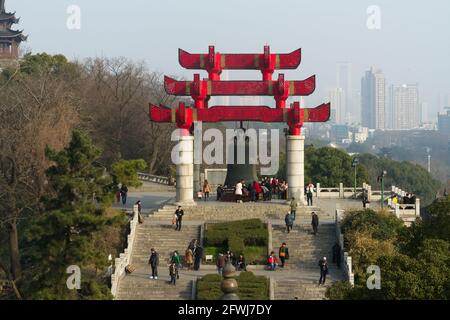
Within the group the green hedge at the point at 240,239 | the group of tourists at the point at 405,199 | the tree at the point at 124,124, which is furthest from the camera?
the tree at the point at 124,124

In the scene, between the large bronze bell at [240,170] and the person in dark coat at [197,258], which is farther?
the large bronze bell at [240,170]

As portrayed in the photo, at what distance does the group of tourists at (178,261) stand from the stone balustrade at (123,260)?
2.92ft

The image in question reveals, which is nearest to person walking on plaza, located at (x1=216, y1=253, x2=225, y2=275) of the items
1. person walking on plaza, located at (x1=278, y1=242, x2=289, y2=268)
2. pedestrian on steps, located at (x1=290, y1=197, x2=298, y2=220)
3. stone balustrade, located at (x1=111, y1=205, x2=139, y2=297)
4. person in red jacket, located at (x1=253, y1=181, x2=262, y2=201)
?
person walking on plaza, located at (x1=278, y1=242, x2=289, y2=268)

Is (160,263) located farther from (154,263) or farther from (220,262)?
(220,262)

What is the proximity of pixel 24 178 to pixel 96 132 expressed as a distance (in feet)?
73.0

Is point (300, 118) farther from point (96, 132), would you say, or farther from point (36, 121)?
point (96, 132)

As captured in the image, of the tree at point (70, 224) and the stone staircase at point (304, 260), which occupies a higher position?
the tree at point (70, 224)

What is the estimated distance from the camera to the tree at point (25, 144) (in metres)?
34.3

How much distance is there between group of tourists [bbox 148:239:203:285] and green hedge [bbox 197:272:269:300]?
0.96 m

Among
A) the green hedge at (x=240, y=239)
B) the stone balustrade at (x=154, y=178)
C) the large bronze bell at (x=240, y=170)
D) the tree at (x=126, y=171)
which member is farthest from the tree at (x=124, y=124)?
the tree at (x=126, y=171)

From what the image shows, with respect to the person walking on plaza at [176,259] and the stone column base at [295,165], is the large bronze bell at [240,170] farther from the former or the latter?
the person walking on plaza at [176,259]

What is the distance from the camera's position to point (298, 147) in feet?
127

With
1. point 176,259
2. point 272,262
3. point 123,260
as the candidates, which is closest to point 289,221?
point 272,262

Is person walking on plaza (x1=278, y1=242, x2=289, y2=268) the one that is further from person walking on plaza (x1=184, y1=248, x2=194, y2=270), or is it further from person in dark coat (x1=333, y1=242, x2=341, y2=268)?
person walking on plaza (x1=184, y1=248, x2=194, y2=270)
